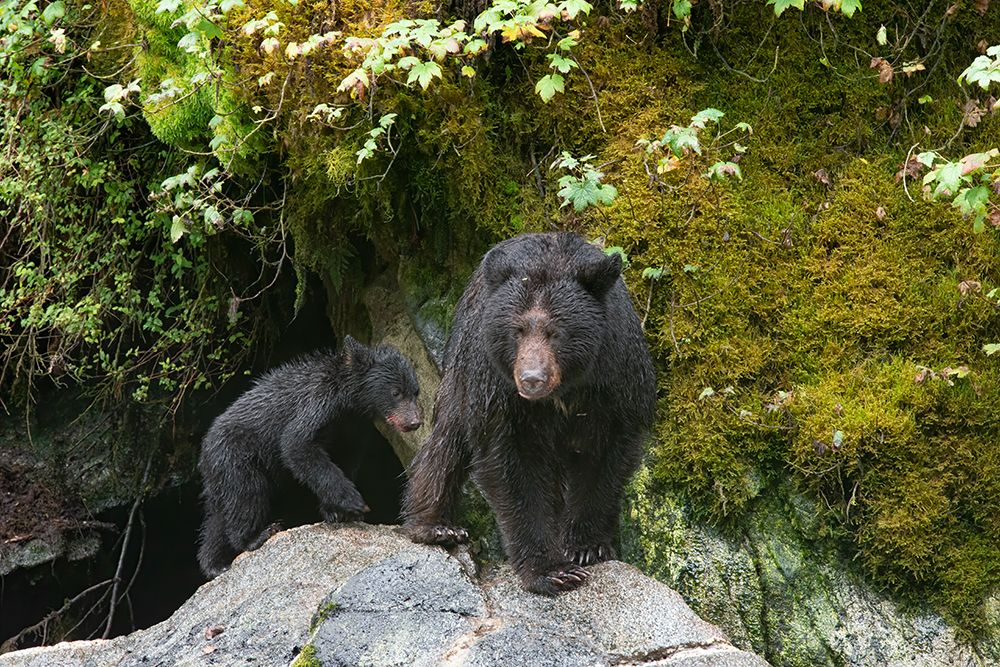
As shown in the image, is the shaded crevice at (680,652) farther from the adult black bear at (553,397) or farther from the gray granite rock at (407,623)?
the adult black bear at (553,397)

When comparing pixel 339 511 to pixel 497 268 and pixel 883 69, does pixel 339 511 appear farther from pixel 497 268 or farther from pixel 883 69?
pixel 883 69

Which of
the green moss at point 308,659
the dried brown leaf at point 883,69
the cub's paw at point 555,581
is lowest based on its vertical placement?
the cub's paw at point 555,581

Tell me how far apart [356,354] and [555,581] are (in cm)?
238

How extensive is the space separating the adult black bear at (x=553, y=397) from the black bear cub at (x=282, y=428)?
1.25 meters

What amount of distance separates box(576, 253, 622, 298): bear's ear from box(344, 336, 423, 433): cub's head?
6.85 feet

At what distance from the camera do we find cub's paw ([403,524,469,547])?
565 cm

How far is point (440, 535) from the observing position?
5.64 meters

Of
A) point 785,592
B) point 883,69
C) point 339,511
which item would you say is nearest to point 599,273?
point 785,592

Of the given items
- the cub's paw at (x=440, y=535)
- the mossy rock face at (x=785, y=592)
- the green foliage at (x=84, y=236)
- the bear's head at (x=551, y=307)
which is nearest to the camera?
the bear's head at (x=551, y=307)

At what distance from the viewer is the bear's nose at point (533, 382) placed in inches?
179

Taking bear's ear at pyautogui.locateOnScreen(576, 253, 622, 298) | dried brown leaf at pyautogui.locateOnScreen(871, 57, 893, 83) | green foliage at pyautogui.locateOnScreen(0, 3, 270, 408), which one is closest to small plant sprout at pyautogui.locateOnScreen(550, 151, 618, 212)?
bear's ear at pyautogui.locateOnScreen(576, 253, 622, 298)

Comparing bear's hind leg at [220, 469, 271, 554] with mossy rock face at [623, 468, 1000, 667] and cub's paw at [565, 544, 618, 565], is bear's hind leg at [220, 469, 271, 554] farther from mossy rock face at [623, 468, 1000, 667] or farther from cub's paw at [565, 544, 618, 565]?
mossy rock face at [623, 468, 1000, 667]


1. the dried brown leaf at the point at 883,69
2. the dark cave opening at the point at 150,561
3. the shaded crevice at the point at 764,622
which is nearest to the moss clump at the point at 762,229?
the dried brown leaf at the point at 883,69

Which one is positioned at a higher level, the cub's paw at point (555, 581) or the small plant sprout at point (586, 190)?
the small plant sprout at point (586, 190)
